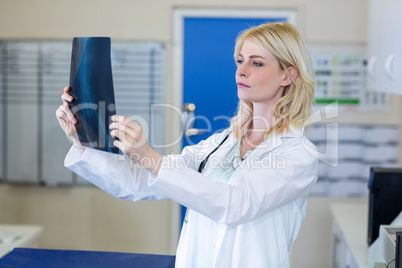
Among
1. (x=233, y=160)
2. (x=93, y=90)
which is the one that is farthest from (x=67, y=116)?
(x=233, y=160)

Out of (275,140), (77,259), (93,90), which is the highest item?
(93,90)

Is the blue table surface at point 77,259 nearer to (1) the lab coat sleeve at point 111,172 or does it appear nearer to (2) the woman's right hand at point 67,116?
(1) the lab coat sleeve at point 111,172

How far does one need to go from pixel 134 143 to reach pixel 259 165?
1.20 feet

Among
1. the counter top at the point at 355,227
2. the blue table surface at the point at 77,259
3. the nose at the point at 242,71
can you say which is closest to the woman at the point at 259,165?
the nose at the point at 242,71

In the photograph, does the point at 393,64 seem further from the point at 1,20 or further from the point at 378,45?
the point at 1,20

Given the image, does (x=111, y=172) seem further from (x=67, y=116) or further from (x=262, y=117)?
(x=262, y=117)

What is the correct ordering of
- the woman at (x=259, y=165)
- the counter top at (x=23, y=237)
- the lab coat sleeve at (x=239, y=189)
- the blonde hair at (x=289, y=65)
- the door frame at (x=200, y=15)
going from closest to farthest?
the lab coat sleeve at (x=239, y=189)
the woman at (x=259, y=165)
the blonde hair at (x=289, y=65)
the counter top at (x=23, y=237)
the door frame at (x=200, y=15)

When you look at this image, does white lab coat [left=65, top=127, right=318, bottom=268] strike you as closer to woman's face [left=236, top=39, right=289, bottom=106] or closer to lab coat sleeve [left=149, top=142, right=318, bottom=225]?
lab coat sleeve [left=149, top=142, right=318, bottom=225]

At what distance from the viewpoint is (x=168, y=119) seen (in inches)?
133

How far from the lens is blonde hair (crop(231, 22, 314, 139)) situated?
4.46 feet

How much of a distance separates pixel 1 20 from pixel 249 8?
1691mm

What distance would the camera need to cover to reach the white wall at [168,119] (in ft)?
10.8

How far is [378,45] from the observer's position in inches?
92.3

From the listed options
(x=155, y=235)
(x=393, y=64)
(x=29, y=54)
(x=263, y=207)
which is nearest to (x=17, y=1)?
(x=29, y=54)
